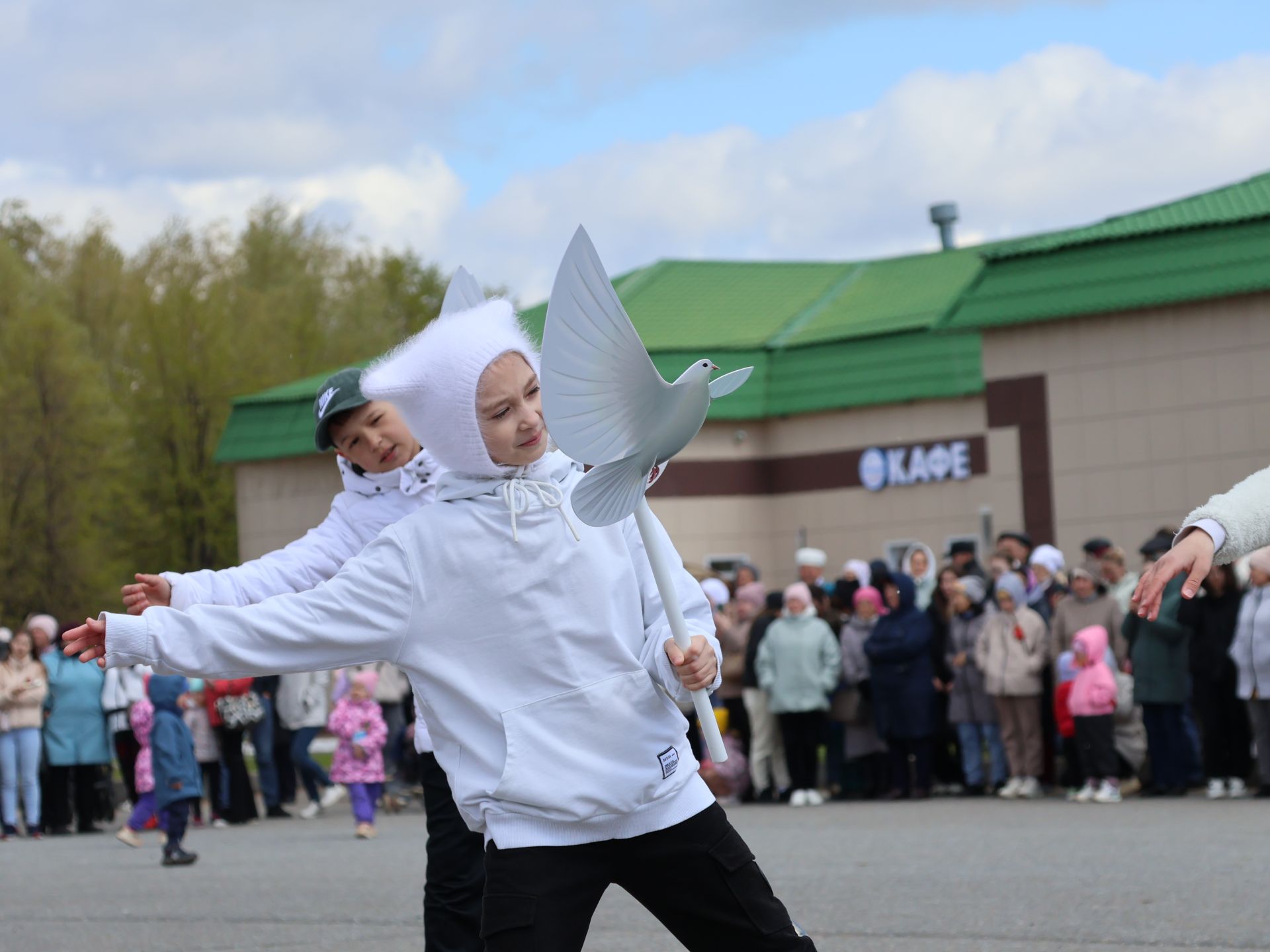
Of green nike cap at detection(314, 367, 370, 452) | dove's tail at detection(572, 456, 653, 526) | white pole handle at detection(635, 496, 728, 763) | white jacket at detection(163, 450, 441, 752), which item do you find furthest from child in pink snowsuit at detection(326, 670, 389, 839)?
dove's tail at detection(572, 456, 653, 526)

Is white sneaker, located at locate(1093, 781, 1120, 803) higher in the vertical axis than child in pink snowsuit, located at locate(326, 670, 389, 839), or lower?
lower

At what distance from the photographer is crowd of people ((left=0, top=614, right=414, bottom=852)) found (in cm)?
1755

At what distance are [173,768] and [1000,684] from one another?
21.0ft

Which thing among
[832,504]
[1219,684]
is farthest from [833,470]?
[1219,684]

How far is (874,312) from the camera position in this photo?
3316cm

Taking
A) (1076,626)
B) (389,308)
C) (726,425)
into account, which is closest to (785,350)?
(726,425)

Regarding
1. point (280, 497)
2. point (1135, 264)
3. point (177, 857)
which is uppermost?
point (1135, 264)

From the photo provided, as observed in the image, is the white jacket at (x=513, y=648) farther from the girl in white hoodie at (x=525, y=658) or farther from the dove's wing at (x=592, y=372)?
the dove's wing at (x=592, y=372)

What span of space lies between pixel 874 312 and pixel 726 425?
11.2ft

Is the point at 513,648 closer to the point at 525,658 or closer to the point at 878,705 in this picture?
the point at 525,658

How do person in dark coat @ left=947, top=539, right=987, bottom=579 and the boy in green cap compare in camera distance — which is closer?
the boy in green cap

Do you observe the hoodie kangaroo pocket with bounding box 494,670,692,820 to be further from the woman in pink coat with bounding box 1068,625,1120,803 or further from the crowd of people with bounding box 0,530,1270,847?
the woman in pink coat with bounding box 1068,625,1120,803

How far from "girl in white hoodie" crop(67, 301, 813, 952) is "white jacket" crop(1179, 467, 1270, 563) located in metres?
1.07

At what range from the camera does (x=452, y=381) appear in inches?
172
